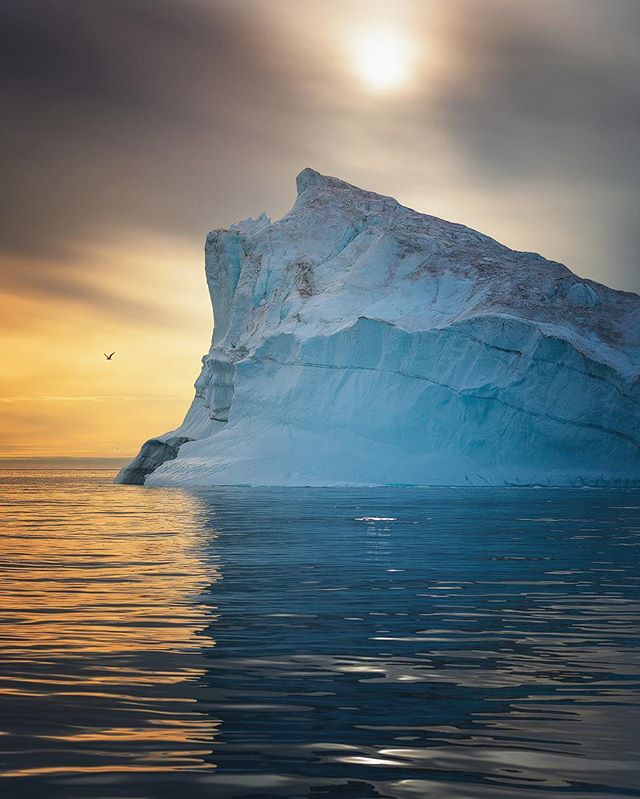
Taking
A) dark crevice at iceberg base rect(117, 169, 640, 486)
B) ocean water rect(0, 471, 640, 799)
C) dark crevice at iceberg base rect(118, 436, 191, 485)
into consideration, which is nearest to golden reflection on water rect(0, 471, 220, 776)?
ocean water rect(0, 471, 640, 799)

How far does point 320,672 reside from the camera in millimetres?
7355

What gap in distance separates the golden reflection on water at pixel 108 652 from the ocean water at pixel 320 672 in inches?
1.1

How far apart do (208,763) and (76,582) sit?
26.8 feet

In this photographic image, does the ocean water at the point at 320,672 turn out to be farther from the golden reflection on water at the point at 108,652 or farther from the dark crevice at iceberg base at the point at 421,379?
the dark crevice at iceberg base at the point at 421,379

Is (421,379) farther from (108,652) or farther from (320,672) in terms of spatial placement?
(320,672)

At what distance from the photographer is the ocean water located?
4.93 m

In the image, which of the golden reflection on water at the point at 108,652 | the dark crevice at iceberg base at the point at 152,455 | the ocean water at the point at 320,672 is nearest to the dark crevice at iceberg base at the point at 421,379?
the dark crevice at iceberg base at the point at 152,455

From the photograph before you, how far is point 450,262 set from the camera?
173 ft

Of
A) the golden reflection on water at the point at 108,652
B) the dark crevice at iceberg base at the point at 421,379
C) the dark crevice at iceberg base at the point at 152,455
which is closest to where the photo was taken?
the golden reflection on water at the point at 108,652

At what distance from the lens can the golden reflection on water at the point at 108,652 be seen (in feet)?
17.7

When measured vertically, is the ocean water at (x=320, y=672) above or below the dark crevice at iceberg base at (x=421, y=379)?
below

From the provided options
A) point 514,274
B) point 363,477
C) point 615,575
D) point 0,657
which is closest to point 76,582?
point 0,657

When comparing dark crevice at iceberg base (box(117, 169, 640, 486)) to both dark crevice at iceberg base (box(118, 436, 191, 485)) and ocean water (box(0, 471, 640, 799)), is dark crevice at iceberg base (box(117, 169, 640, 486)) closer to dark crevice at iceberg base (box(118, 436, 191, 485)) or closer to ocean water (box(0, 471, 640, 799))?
dark crevice at iceberg base (box(118, 436, 191, 485))

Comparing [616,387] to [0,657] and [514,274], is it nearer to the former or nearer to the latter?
[514,274]
